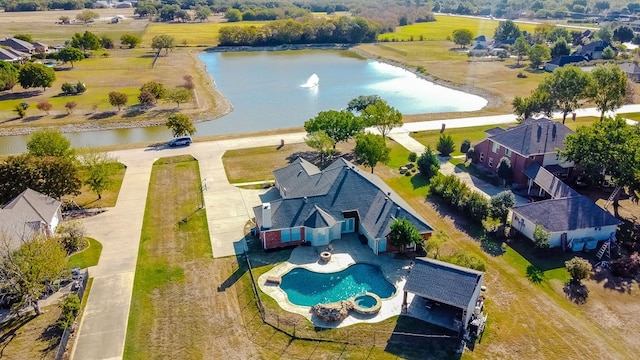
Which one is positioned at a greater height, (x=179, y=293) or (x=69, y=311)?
(x=69, y=311)

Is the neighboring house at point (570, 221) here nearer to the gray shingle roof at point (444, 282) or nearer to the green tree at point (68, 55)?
the gray shingle roof at point (444, 282)

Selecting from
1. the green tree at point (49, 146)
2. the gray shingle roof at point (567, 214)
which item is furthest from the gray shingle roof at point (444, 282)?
the green tree at point (49, 146)

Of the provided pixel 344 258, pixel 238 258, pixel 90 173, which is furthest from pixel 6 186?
pixel 344 258

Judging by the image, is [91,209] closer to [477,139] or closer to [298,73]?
[477,139]

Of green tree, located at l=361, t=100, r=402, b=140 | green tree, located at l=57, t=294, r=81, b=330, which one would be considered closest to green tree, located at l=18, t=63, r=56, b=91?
green tree, located at l=361, t=100, r=402, b=140

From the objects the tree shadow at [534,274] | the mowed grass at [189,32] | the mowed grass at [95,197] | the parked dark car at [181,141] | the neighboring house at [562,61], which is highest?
the mowed grass at [189,32]

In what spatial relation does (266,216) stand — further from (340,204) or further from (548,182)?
(548,182)

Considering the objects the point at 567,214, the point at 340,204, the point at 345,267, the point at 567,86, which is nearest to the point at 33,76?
the point at 340,204
